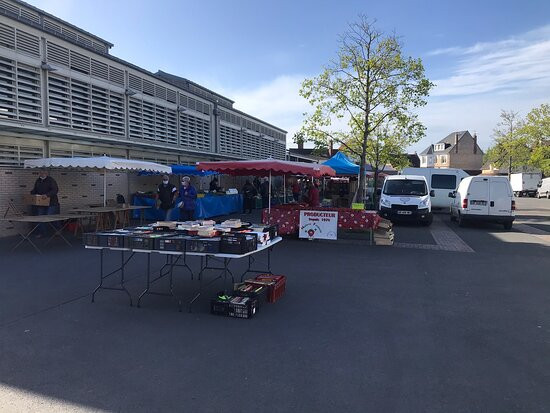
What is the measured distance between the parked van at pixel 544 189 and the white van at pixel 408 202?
3555cm

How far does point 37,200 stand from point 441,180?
747 inches

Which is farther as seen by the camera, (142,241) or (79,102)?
(79,102)

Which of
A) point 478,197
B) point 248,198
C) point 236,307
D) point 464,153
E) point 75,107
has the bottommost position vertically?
point 236,307

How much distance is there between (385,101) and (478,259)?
10.1m

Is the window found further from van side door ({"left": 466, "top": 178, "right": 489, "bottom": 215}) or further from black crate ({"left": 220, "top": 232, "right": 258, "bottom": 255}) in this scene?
black crate ({"left": 220, "top": 232, "right": 258, "bottom": 255})

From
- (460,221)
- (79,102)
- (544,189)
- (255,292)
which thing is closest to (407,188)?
(460,221)

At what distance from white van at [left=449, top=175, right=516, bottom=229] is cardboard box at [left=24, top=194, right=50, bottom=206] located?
14.2 metres

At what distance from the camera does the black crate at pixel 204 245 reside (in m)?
5.55

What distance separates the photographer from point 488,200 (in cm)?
1536

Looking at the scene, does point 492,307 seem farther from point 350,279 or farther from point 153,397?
point 153,397

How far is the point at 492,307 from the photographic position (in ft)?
19.9

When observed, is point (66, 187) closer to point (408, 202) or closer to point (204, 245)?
point (204, 245)

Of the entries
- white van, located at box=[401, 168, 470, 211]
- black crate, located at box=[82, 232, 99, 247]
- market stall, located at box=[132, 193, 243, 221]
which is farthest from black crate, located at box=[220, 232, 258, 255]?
white van, located at box=[401, 168, 470, 211]

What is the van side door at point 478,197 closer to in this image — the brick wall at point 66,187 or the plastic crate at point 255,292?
the plastic crate at point 255,292
